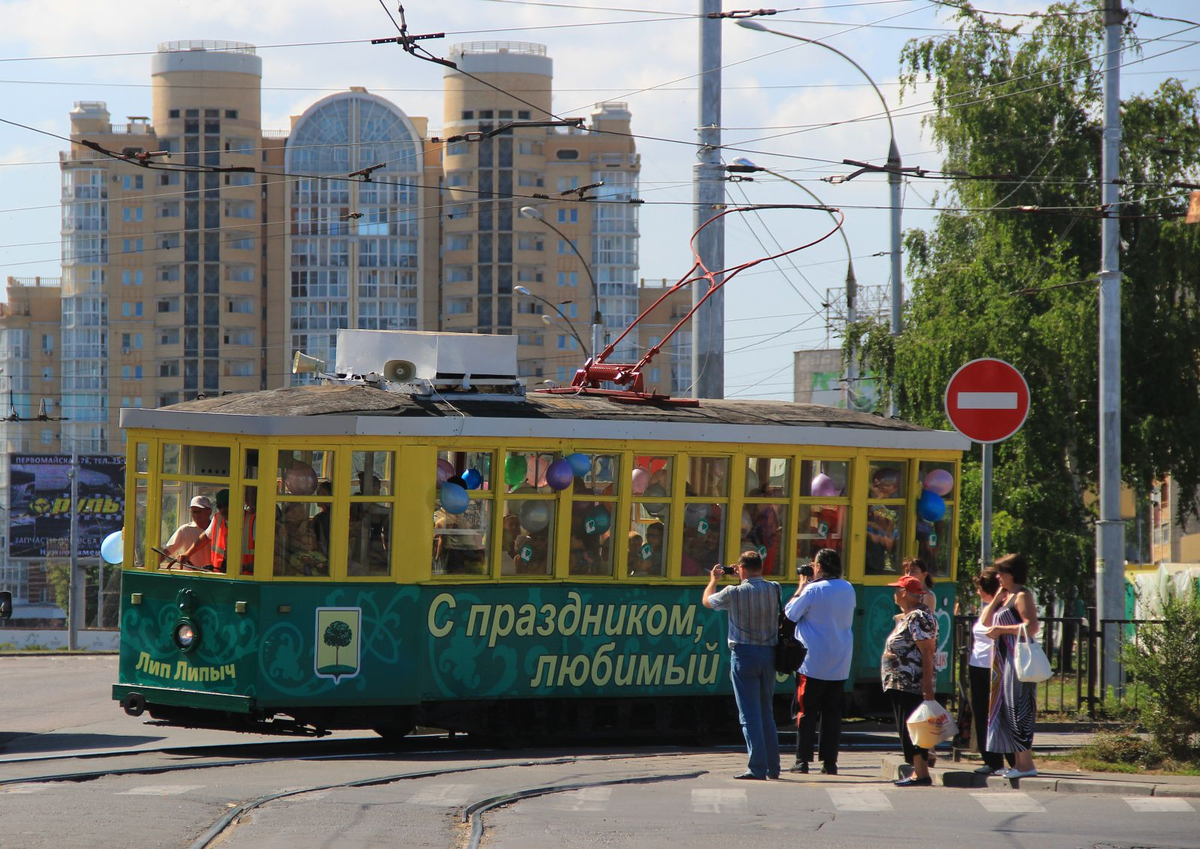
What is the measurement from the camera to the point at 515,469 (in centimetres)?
1252

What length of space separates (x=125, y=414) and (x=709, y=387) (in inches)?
277

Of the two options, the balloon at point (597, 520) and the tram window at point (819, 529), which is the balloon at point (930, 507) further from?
the balloon at point (597, 520)

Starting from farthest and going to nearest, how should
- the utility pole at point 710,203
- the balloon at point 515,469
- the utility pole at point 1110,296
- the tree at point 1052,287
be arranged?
the tree at point 1052,287 → the utility pole at point 710,203 → the utility pole at point 1110,296 → the balloon at point 515,469

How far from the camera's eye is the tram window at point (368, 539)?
12.0m

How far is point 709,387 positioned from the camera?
17.4 m

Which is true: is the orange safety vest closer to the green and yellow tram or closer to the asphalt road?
the green and yellow tram

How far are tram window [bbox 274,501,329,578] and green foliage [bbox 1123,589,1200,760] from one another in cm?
571

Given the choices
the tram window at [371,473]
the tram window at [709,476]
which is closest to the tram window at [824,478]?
the tram window at [709,476]

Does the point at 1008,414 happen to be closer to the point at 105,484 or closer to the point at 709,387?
the point at 709,387

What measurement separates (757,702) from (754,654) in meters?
0.30

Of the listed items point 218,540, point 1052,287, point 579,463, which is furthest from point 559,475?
point 1052,287

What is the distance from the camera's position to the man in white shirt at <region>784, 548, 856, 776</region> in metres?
10.8

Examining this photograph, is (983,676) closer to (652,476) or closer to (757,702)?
(757,702)

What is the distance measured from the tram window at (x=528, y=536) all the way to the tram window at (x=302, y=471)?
1.41 metres
